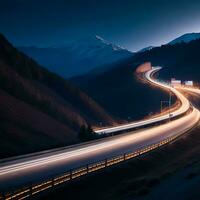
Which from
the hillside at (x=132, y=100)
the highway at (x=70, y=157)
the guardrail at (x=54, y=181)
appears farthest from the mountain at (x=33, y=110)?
the hillside at (x=132, y=100)

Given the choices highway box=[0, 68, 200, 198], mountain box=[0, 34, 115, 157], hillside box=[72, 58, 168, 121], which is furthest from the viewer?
hillside box=[72, 58, 168, 121]

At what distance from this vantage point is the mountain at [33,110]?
5828 centimetres

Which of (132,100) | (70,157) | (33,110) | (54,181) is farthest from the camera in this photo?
(132,100)

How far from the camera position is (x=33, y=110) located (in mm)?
72500

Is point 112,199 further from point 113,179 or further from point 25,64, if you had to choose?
point 25,64

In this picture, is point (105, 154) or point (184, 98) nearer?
point (105, 154)

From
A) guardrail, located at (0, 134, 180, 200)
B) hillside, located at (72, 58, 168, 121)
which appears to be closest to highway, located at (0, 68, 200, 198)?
guardrail, located at (0, 134, 180, 200)

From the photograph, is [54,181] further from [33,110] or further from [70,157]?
[33,110]

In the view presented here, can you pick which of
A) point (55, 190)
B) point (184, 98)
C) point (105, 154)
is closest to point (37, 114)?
point (105, 154)

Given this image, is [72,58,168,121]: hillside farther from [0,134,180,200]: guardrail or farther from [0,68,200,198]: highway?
[0,134,180,200]: guardrail

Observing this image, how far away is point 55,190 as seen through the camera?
32.4 m

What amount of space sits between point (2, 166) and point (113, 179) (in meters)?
10.8

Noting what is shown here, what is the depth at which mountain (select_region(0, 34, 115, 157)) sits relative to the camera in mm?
58281

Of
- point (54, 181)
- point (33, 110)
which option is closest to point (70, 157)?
point (54, 181)
